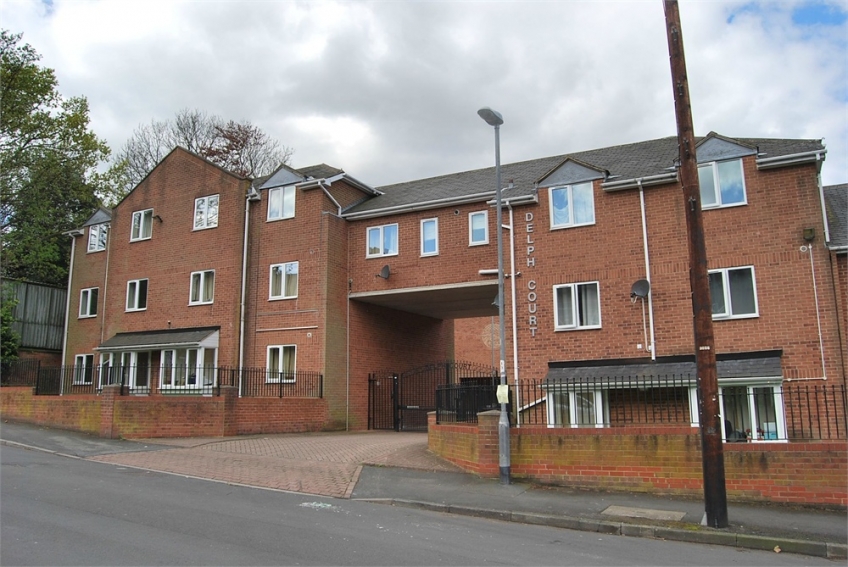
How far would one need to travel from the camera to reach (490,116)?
12.8 metres

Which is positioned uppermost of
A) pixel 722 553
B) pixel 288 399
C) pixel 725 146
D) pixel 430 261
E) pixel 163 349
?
pixel 725 146

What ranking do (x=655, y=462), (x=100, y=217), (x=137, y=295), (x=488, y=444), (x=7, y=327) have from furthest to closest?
(x=100, y=217) → (x=137, y=295) → (x=7, y=327) → (x=488, y=444) → (x=655, y=462)

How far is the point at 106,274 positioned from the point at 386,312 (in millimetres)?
13099

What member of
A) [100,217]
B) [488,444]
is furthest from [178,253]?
[488,444]

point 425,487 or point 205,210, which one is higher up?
point 205,210

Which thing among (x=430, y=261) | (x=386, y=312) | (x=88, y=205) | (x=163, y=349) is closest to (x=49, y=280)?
(x=88, y=205)

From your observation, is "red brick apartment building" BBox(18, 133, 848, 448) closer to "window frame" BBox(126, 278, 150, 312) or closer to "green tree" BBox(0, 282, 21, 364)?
"window frame" BBox(126, 278, 150, 312)

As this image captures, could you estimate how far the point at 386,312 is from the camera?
26.8m

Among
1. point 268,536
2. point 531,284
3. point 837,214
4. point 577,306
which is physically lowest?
point 268,536

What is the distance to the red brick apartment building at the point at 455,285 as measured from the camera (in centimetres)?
1652

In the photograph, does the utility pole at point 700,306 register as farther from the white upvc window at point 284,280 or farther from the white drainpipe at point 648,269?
the white upvc window at point 284,280

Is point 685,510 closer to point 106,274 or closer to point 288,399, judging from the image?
point 288,399

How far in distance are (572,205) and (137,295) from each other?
19.0 metres

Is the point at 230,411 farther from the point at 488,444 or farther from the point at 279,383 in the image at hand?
the point at 488,444
